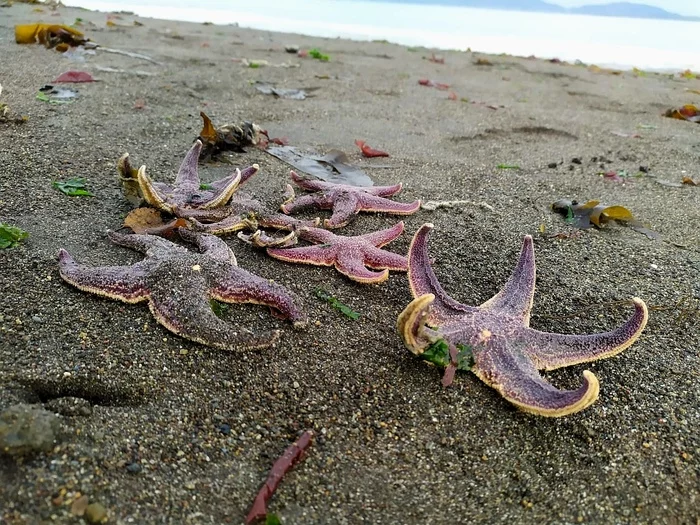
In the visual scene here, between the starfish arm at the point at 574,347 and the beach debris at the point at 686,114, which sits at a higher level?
the beach debris at the point at 686,114

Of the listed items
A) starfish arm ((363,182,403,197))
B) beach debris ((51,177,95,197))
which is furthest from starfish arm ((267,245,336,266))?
beach debris ((51,177,95,197))

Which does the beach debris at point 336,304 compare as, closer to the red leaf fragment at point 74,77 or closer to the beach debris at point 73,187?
the beach debris at point 73,187

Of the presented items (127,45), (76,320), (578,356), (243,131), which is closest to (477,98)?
(243,131)

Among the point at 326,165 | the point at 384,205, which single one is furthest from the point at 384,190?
the point at 326,165

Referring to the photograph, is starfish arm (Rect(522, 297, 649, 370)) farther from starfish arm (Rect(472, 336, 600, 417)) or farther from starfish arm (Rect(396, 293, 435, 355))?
starfish arm (Rect(396, 293, 435, 355))

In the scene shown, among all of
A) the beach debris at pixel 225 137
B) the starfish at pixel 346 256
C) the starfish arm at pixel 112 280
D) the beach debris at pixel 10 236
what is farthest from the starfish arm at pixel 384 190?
the beach debris at pixel 10 236

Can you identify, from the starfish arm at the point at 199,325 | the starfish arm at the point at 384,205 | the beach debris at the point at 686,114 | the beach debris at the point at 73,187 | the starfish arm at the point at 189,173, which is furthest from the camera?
the beach debris at the point at 686,114

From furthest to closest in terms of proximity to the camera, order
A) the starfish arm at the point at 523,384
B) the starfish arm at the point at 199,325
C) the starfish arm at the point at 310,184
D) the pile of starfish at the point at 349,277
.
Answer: the starfish arm at the point at 310,184 < the starfish arm at the point at 199,325 < the pile of starfish at the point at 349,277 < the starfish arm at the point at 523,384

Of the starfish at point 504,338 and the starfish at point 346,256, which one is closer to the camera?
the starfish at point 504,338
